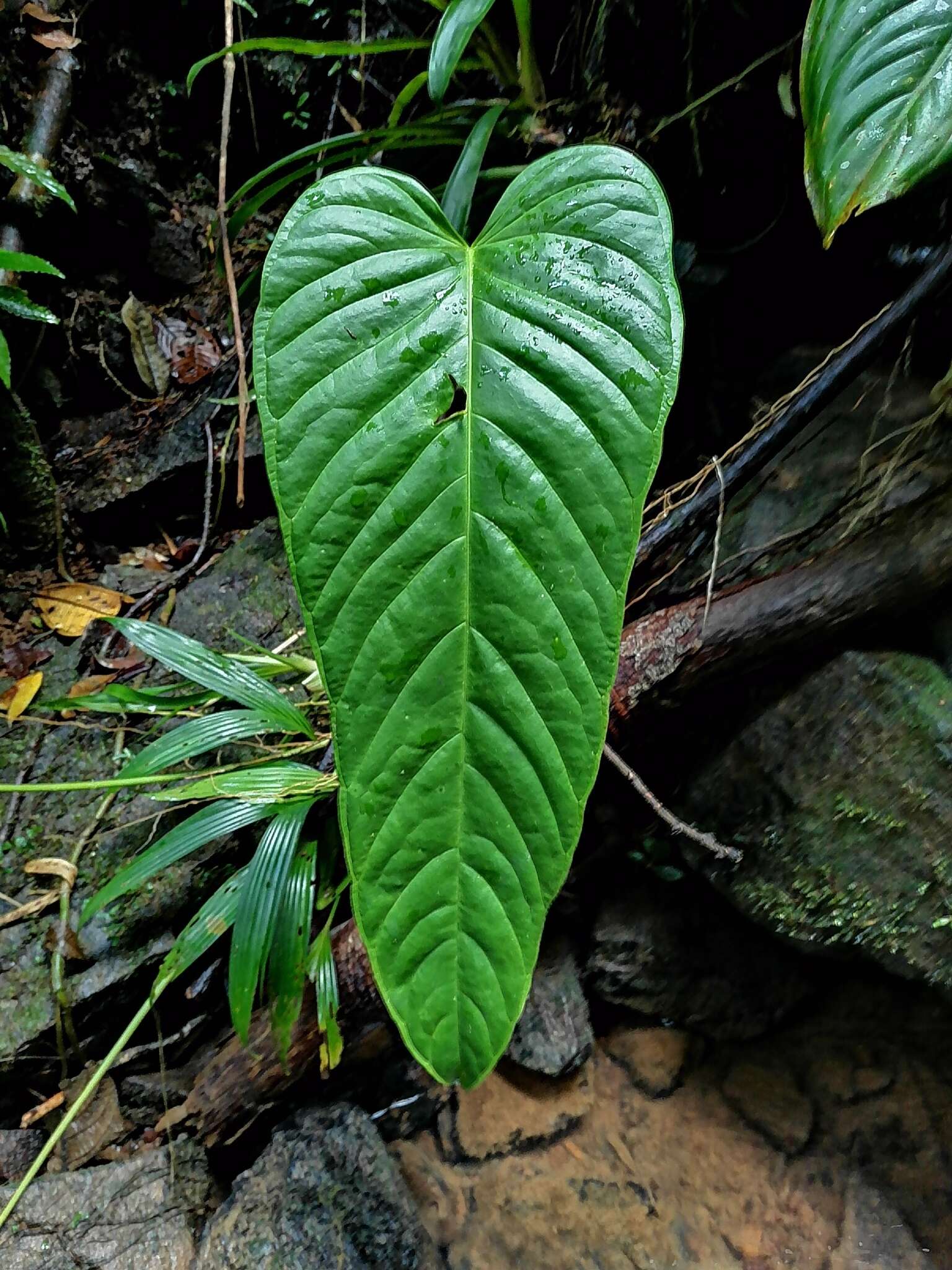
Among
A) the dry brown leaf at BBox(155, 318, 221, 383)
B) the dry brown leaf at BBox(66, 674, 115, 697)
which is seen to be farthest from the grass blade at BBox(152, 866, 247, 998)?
the dry brown leaf at BBox(155, 318, 221, 383)

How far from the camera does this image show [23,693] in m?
1.63

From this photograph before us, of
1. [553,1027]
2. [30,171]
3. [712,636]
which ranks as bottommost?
[553,1027]

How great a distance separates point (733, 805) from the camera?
1268mm

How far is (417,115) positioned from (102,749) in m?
1.49

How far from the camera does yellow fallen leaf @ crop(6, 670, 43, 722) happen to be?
1.61 metres

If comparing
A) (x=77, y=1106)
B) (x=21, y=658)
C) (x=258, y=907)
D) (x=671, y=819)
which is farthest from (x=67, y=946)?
(x=671, y=819)

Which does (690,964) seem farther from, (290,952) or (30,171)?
(30,171)

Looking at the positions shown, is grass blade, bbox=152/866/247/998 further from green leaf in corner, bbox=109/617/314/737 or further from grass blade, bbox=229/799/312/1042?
green leaf in corner, bbox=109/617/314/737

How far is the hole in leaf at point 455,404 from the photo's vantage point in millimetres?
667

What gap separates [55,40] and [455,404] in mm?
1978

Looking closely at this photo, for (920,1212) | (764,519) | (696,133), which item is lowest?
(920,1212)

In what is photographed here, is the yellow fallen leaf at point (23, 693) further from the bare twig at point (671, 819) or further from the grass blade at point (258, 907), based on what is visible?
the bare twig at point (671, 819)

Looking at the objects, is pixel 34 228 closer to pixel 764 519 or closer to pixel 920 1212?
pixel 764 519

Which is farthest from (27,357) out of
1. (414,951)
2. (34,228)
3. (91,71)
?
(414,951)
